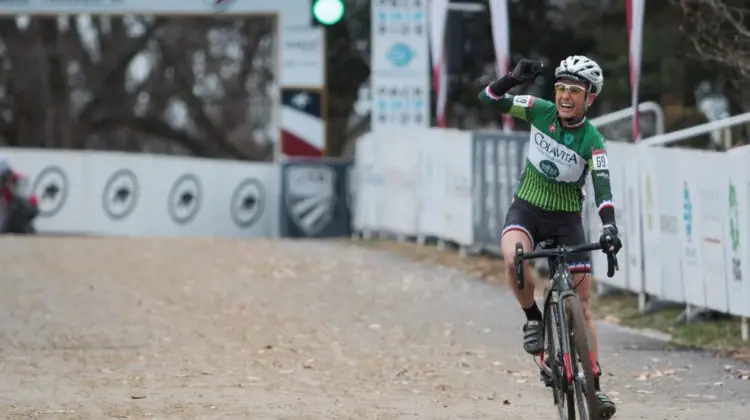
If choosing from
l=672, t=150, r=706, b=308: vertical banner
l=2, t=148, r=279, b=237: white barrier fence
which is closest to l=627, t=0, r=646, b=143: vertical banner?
l=672, t=150, r=706, b=308: vertical banner

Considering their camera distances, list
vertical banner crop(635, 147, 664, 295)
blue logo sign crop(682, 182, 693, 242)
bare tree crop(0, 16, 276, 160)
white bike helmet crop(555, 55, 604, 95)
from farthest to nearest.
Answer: bare tree crop(0, 16, 276, 160), vertical banner crop(635, 147, 664, 295), blue logo sign crop(682, 182, 693, 242), white bike helmet crop(555, 55, 604, 95)

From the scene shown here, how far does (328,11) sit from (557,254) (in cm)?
1571

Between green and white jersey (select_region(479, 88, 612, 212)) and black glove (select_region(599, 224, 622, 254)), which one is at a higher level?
green and white jersey (select_region(479, 88, 612, 212))

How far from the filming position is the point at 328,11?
25062mm

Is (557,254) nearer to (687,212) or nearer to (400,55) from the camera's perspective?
(687,212)

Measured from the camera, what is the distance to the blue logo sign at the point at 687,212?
1454cm

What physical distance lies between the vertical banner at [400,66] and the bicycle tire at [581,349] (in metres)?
18.1

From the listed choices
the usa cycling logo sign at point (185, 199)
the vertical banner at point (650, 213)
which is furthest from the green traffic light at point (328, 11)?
the vertical banner at point (650, 213)

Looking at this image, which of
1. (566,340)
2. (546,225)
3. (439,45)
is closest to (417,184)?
(439,45)

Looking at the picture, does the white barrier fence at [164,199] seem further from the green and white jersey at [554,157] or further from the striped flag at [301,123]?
the green and white jersey at [554,157]

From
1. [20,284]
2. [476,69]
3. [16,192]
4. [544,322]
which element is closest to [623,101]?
[476,69]

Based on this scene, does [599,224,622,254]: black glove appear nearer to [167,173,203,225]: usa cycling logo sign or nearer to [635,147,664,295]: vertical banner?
[635,147,664,295]: vertical banner

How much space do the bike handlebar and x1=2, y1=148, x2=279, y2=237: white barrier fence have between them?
2056 cm

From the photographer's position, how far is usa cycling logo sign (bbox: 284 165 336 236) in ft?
96.7
